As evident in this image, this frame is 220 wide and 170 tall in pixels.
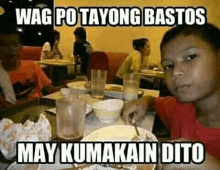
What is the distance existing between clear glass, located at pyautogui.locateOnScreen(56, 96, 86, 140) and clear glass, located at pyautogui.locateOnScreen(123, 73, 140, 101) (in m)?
0.41

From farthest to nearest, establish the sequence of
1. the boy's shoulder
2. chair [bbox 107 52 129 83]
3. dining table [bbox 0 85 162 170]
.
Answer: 1. chair [bbox 107 52 129 83]
2. the boy's shoulder
3. dining table [bbox 0 85 162 170]

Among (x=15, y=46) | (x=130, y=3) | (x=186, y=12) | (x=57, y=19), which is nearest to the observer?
(x=186, y=12)

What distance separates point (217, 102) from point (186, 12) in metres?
0.65

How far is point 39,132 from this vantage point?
0.58 metres

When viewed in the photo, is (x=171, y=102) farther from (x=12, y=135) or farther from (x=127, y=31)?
(x=127, y=31)

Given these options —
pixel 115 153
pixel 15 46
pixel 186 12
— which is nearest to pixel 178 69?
pixel 115 153

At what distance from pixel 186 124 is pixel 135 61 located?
217cm

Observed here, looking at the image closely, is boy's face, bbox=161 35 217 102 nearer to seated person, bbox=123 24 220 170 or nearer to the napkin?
seated person, bbox=123 24 220 170

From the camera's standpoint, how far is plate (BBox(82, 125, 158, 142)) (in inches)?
26.1

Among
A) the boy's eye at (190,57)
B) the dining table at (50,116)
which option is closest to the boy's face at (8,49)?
the dining table at (50,116)

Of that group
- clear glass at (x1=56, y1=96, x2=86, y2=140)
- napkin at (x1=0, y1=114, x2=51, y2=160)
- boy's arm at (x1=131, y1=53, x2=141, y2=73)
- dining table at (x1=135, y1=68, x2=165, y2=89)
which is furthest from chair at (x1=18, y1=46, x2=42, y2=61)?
napkin at (x1=0, y1=114, x2=51, y2=160)

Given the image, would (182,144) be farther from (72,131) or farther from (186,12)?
(186,12)

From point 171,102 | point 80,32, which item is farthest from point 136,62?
point 171,102

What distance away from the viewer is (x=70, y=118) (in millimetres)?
695
